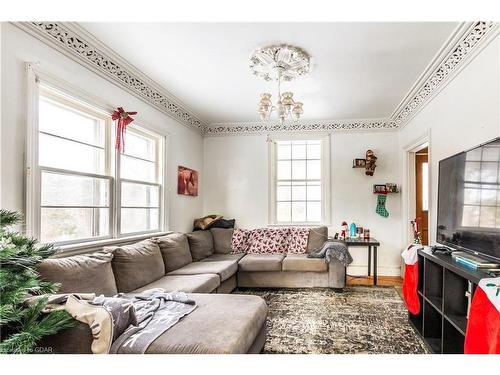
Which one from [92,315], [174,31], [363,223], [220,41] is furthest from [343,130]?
[92,315]

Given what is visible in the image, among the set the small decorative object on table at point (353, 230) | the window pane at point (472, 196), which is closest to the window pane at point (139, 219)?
the small decorative object on table at point (353, 230)

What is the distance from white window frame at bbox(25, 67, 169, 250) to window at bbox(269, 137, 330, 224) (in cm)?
210

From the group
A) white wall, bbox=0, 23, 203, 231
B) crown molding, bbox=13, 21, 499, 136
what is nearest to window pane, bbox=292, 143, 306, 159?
crown molding, bbox=13, 21, 499, 136

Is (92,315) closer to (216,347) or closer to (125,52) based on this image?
(216,347)

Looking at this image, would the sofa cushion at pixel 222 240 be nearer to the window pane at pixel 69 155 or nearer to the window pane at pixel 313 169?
the window pane at pixel 313 169

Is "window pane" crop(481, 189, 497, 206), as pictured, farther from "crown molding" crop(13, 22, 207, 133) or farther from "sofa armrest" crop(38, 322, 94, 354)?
"crown molding" crop(13, 22, 207, 133)

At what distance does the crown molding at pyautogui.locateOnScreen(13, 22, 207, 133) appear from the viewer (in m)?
2.29

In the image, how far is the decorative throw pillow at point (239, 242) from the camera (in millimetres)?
4863

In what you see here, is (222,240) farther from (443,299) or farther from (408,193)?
(443,299)

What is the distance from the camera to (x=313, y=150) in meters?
5.47

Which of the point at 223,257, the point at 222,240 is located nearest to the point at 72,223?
the point at 223,257

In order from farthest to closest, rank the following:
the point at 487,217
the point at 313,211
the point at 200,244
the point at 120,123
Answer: the point at 313,211 → the point at 200,244 → the point at 120,123 → the point at 487,217

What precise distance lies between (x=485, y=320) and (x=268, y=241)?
133 inches
